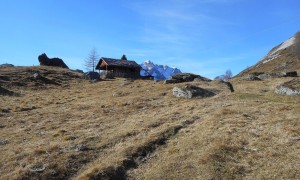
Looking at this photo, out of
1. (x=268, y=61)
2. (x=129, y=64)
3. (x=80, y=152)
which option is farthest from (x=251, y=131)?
(x=268, y=61)

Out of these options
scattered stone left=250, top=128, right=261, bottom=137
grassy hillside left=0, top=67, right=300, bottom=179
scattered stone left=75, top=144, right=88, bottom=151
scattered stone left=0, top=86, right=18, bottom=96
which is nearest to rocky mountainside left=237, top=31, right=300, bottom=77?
grassy hillside left=0, top=67, right=300, bottom=179

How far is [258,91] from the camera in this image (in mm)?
43750

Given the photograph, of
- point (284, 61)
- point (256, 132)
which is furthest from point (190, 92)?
point (284, 61)

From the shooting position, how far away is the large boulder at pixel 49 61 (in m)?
106

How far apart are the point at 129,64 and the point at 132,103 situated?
175 ft

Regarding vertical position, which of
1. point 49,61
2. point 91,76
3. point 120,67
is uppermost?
point 49,61

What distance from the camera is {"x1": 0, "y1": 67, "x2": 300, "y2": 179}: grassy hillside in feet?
68.8

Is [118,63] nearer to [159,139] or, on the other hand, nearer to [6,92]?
[6,92]

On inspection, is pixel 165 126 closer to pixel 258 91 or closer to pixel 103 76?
pixel 258 91

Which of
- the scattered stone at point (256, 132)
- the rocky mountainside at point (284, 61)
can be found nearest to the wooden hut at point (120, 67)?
the rocky mountainside at point (284, 61)

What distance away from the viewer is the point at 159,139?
85.7ft

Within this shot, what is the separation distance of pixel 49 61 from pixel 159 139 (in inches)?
3470

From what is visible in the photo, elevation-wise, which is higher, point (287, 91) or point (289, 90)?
point (289, 90)

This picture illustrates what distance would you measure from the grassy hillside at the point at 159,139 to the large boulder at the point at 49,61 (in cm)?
6694
